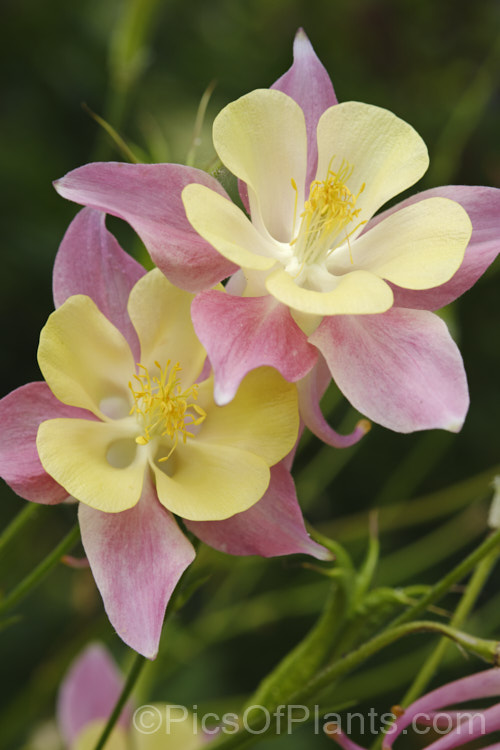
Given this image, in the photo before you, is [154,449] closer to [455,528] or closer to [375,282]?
[375,282]

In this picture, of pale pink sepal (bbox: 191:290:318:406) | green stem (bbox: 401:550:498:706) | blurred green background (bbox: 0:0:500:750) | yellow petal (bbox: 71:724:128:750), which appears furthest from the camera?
blurred green background (bbox: 0:0:500:750)

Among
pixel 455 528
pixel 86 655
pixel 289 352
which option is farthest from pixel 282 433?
pixel 455 528

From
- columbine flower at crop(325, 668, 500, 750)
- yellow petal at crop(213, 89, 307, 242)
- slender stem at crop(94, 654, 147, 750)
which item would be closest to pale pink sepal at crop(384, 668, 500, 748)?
columbine flower at crop(325, 668, 500, 750)

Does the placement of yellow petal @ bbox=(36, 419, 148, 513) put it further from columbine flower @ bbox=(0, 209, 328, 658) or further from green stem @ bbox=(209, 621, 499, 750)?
green stem @ bbox=(209, 621, 499, 750)

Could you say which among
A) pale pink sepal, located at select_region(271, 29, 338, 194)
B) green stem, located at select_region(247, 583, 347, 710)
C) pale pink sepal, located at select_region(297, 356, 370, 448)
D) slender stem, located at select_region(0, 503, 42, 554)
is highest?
pale pink sepal, located at select_region(271, 29, 338, 194)

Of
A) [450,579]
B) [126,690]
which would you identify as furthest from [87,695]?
[450,579]

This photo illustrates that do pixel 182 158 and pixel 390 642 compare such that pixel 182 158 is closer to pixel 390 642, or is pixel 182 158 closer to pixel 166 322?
pixel 166 322
